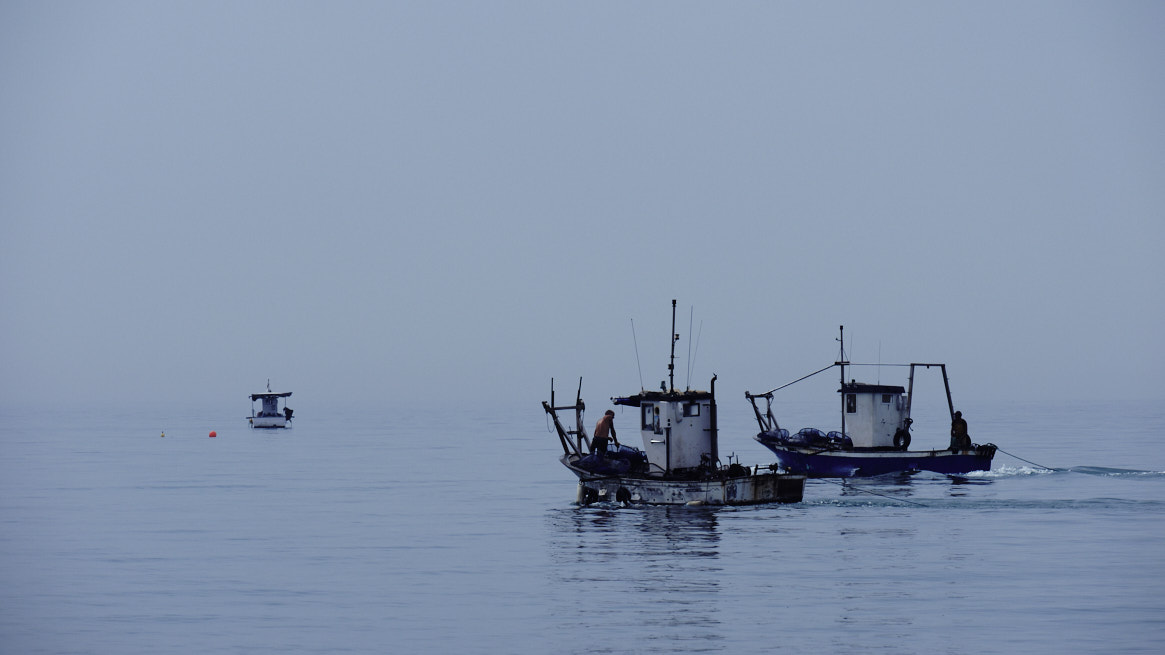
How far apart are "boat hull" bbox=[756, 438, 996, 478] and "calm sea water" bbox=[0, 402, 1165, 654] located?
103cm

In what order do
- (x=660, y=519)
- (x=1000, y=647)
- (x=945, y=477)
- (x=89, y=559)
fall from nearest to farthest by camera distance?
(x=1000, y=647) < (x=89, y=559) < (x=660, y=519) < (x=945, y=477)

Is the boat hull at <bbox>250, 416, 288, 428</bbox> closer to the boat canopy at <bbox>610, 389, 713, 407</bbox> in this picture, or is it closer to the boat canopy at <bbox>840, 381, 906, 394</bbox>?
the boat canopy at <bbox>840, 381, 906, 394</bbox>

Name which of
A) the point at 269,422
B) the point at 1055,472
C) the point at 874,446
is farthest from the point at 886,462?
the point at 269,422

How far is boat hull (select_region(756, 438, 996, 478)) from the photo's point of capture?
55406mm

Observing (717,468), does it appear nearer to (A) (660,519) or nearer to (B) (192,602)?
(A) (660,519)

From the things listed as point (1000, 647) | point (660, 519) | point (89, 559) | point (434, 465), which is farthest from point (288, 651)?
point (434, 465)

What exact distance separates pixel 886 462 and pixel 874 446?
1431mm

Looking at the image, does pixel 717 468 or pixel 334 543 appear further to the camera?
pixel 717 468

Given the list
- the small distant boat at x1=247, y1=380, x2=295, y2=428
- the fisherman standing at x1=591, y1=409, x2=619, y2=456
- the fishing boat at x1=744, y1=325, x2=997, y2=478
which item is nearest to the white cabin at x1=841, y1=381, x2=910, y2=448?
the fishing boat at x1=744, y1=325, x2=997, y2=478

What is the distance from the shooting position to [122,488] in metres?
62.9

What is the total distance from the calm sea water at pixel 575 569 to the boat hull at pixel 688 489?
697mm

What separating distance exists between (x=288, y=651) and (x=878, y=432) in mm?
38881

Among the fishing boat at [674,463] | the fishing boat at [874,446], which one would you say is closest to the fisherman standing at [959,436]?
the fishing boat at [874,446]

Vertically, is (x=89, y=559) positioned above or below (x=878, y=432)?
below
